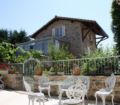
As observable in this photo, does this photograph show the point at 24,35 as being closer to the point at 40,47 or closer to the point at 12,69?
the point at 40,47

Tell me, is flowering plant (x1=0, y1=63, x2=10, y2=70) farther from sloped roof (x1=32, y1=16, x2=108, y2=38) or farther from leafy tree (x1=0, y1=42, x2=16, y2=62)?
sloped roof (x1=32, y1=16, x2=108, y2=38)

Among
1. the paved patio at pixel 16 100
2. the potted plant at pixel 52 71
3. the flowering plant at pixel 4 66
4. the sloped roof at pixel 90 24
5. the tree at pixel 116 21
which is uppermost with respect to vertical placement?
the sloped roof at pixel 90 24

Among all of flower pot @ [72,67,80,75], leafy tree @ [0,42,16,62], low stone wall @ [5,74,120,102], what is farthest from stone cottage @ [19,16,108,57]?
flower pot @ [72,67,80,75]

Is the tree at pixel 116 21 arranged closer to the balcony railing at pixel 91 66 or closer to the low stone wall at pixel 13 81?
the balcony railing at pixel 91 66

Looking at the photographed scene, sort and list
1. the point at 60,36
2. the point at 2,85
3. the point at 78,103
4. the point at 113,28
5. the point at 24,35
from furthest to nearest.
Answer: the point at 24,35
the point at 60,36
the point at 113,28
the point at 2,85
the point at 78,103

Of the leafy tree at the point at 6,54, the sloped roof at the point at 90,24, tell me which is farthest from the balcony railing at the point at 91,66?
the sloped roof at the point at 90,24

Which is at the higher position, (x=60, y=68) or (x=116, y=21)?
(x=116, y=21)

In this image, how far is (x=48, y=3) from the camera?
43.9 ft

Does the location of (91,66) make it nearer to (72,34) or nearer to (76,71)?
(76,71)

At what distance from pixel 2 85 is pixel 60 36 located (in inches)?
526

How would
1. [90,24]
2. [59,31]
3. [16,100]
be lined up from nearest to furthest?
[16,100], [90,24], [59,31]

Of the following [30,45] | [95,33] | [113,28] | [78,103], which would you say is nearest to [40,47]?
[30,45]

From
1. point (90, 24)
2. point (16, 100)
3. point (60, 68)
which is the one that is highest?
point (90, 24)

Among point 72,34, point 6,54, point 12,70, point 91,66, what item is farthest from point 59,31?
point 91,66
